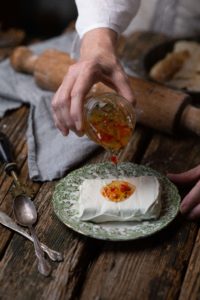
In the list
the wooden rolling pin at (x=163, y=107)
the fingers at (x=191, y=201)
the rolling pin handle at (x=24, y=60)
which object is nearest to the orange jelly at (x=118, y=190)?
the fingers at (x=191, y=201)

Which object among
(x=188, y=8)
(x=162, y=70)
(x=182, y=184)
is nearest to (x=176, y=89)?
(x=162, y=70)

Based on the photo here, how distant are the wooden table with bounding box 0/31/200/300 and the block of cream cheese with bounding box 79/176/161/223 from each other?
2.0 inches

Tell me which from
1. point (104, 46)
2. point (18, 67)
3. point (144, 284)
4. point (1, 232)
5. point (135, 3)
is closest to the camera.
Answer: point (144, 284)

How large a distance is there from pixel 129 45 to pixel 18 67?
386mm

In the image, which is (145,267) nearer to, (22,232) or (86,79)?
(22,232)

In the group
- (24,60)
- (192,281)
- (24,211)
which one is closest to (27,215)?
(24,211)

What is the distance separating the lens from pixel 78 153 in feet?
4.28

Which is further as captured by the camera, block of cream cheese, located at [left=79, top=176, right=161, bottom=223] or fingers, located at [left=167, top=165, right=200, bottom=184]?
fingers, located at [left=167, top=165, right=200, bottom=184]

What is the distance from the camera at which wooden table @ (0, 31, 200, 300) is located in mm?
946

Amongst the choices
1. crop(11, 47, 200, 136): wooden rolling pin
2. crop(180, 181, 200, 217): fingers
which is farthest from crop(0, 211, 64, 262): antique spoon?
crop(11, 47, 200, 136): wooden rolling pin

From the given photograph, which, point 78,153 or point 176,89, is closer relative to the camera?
point 78,153

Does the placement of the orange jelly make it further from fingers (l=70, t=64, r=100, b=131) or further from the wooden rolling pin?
the wooden rolling pin

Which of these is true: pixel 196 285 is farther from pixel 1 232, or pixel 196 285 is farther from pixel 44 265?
pixel 1 232

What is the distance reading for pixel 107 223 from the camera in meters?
1.05
